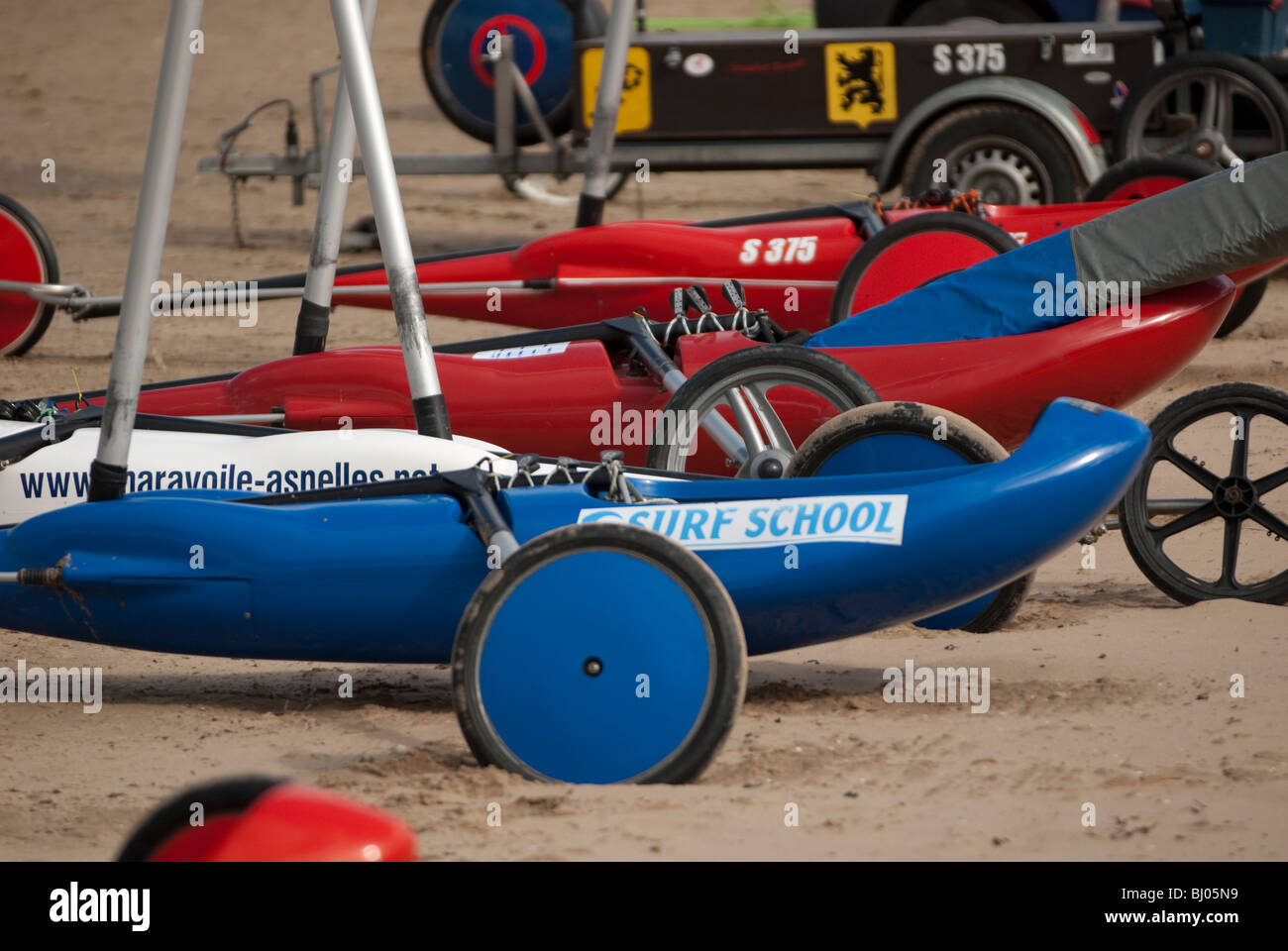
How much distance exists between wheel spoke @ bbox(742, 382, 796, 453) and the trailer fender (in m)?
5.10

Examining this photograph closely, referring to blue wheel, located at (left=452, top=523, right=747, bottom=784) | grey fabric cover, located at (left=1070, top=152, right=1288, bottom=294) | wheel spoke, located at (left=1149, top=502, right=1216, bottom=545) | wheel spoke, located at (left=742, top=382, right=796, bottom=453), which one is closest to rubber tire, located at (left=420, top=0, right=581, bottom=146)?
grey fabric cover, located at (left=1070, top=152, right=1288, bottom=294)

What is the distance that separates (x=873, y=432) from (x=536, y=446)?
1.71m

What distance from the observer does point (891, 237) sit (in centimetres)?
727

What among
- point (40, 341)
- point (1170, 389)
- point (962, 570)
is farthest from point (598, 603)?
point (40, 341)

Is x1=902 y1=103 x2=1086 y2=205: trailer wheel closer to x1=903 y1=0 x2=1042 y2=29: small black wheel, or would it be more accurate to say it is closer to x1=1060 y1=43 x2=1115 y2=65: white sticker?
x1=1060 y1=43 x2=1115 y2=65: white sticker

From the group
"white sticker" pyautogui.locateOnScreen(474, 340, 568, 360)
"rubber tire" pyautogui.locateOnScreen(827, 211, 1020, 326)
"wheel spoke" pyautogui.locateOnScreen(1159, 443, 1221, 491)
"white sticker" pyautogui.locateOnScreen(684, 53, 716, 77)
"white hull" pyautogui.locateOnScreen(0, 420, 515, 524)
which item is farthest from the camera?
"white sticker" pyautogui.locateOnScreen(684, 53, 716, 77)

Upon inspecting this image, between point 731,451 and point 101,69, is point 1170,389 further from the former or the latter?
point 101,69

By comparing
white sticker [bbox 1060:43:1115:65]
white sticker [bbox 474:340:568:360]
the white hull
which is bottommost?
the white hull

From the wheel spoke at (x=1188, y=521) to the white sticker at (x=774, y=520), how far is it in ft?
4.57

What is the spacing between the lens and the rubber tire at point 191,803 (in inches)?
83.7

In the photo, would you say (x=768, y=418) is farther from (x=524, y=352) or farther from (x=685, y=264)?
(x=685, y=264)

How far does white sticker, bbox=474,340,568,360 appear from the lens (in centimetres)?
625

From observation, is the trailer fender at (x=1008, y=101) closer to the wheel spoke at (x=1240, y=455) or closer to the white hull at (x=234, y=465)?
the wheel spoke at (x=1240, y=455)

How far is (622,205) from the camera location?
1362 cm
